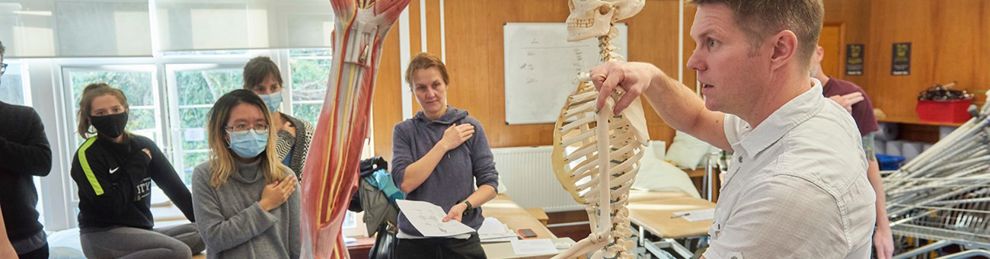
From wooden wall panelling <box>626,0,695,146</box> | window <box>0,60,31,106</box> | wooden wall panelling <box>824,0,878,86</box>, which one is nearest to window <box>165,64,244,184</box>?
window <box>0,60,31,106</box>

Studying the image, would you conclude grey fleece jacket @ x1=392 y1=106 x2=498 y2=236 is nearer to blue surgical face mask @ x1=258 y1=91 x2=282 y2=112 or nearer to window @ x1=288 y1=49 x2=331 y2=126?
blue surgical face mask @ x1=258 y1=91 x2=282 y2=112

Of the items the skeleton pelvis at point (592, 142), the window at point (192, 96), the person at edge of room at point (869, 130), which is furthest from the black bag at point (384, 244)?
the window at point (192, 96)

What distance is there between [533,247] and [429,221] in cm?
106

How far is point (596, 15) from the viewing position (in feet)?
4.56

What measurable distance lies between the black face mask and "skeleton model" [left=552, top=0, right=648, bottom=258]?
1.63 meters

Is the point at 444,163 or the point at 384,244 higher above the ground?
the point at 444,163

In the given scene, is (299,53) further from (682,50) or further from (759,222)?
(759,222)

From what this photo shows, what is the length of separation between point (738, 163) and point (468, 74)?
4001 millimetres

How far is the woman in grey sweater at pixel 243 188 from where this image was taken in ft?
5.39

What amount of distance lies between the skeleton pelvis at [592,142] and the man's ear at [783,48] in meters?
0.48

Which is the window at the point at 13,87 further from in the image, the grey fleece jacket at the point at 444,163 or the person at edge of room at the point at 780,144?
the person at edge of room at the point at 780,144

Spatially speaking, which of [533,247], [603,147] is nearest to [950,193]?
[533,247]

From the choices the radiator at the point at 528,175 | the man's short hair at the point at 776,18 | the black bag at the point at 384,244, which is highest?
the man's short hair at the point at 776,18

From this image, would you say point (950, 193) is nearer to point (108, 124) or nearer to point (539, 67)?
point (539, 67)
